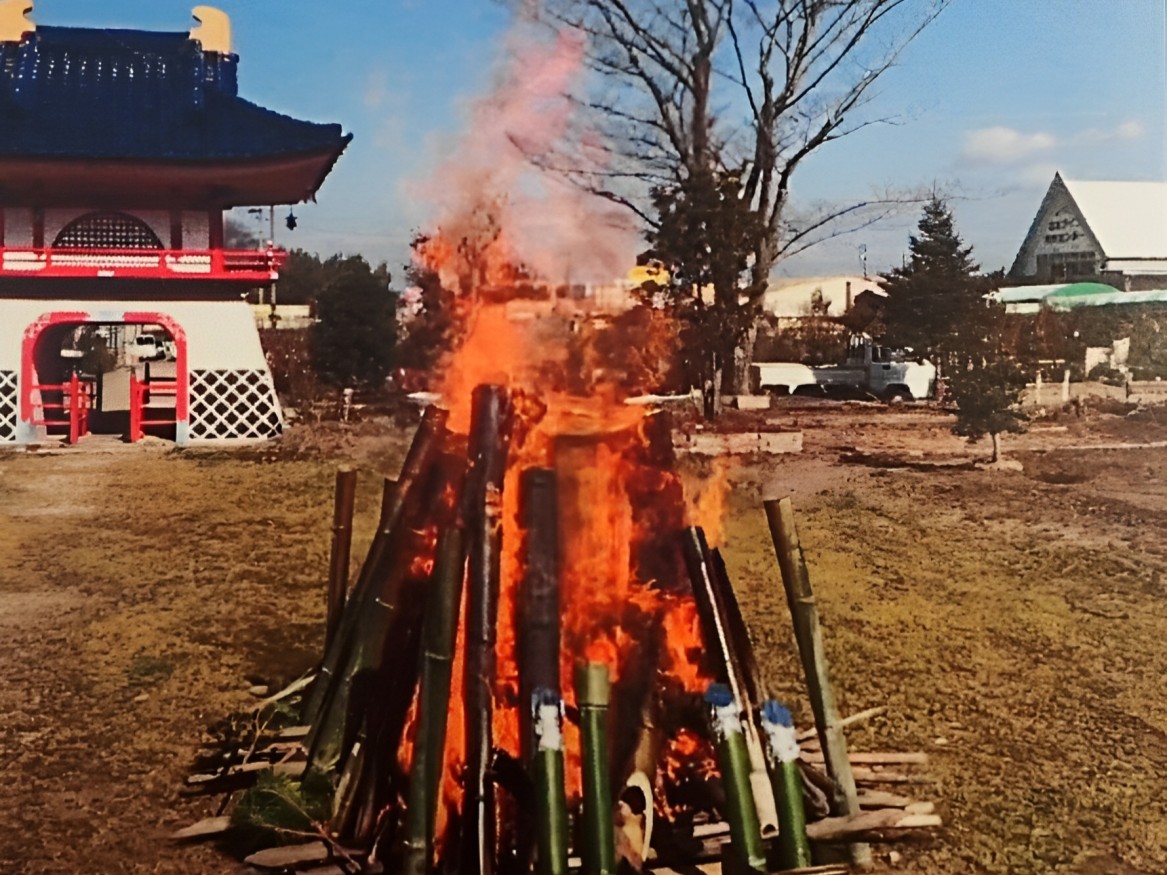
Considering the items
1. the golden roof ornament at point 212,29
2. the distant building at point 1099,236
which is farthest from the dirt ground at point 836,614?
the golden roof ornament at point 212,29

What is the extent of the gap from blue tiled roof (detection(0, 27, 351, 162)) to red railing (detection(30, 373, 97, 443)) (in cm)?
62

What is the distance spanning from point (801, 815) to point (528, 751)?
2.16 feet

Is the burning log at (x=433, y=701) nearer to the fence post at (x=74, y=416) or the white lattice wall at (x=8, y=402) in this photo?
the fence post at (x=74, y=416)

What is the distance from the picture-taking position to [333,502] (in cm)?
289

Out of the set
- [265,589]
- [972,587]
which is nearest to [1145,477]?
[972,587]

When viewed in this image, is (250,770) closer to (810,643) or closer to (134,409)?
(134,409)

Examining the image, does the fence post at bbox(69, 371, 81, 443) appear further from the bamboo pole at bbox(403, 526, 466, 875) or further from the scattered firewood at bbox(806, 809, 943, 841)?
the scattered firewood at bbox(806, 809, 943, 841)

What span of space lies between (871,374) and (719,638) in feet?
3.60

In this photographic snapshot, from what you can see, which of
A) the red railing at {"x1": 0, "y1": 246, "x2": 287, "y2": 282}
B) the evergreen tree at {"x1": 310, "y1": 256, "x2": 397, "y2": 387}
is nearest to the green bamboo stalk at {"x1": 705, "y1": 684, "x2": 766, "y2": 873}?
the evergreen tree at {"x1": 310, "y1": 256, "x2": 397, "y2": 387}

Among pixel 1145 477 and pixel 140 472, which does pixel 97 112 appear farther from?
pixel 1145 477

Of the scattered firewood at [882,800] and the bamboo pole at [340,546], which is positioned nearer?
the scattered firewood at [882,800]

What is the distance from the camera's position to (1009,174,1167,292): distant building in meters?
3.21

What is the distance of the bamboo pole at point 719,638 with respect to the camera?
2.50 m

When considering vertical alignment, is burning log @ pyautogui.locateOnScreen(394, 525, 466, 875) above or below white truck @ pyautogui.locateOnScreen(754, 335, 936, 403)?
below
